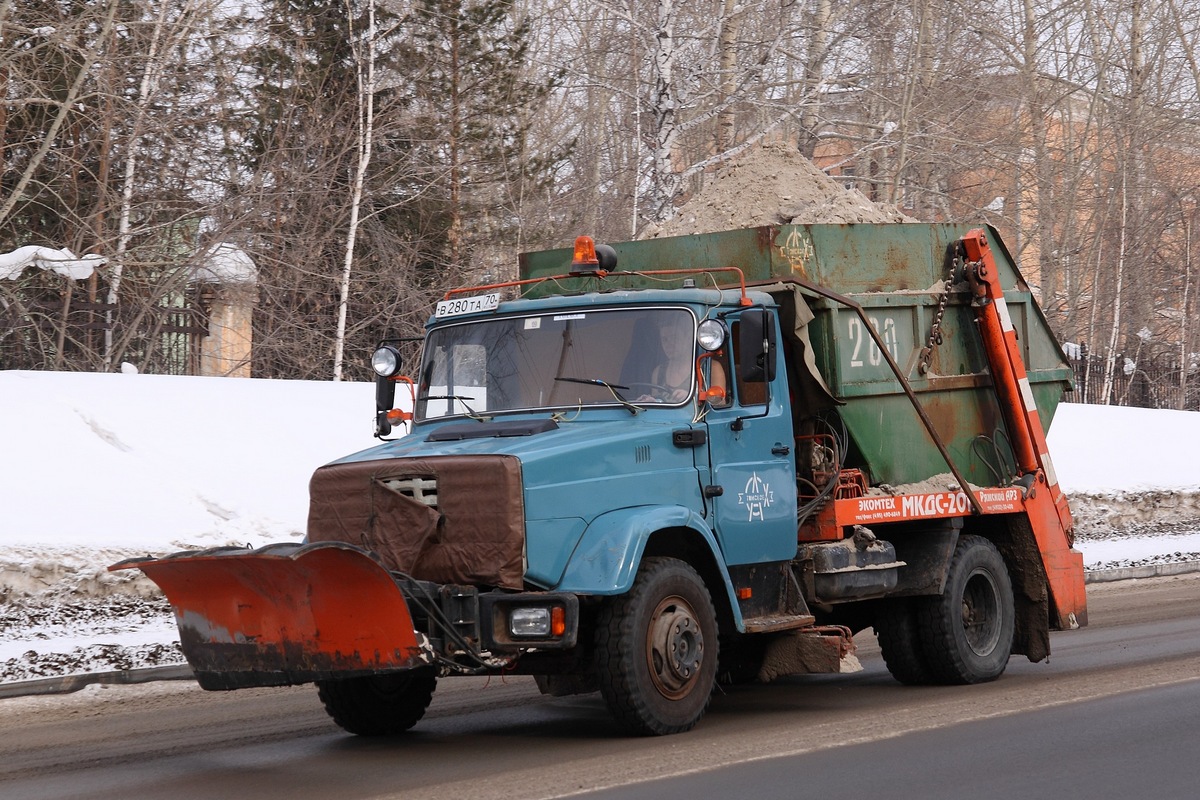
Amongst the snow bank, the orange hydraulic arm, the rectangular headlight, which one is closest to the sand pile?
the orange hydraulic arm

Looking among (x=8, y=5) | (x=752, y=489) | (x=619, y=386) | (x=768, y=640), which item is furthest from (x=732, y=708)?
(x=8, y=5)

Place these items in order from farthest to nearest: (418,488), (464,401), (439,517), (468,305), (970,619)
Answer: (970,619), (468,305), (464,401), (418,488), (439,517)

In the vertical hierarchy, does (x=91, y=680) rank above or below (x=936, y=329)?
below

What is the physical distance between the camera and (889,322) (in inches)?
377

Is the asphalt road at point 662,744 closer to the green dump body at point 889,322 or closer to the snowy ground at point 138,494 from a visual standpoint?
the green dump body at point 889,322

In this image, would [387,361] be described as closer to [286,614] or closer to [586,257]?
[586,257]

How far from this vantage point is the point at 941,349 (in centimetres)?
1000

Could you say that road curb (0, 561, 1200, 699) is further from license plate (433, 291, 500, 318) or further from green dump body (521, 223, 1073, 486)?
green dump body (521, 223, 1073, 486)

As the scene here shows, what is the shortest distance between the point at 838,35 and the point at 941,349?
16.1 m

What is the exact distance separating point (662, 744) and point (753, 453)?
185cm

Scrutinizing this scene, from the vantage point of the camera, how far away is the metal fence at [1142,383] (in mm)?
35906

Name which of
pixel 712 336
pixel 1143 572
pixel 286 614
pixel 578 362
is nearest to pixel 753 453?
pixel 712 336

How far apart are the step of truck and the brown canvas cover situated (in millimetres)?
1767

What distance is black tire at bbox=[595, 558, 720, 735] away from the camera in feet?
23.9
